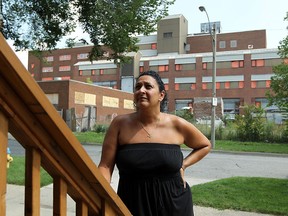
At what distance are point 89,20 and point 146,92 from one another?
8.58 m

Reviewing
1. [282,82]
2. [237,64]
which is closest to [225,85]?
[237,64]

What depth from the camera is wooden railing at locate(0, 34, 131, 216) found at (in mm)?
1118

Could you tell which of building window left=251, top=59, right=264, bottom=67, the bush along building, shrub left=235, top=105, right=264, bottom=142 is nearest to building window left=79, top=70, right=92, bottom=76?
the bush along building

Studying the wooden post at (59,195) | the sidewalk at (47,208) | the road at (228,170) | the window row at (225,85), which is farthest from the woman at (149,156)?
the window row at (225,85)

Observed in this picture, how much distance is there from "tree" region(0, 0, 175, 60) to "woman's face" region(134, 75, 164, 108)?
7531 millimetres

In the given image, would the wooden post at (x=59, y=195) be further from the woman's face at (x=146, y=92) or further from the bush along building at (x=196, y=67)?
the bush along building at (x=196, y=67)

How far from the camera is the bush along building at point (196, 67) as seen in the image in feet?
182

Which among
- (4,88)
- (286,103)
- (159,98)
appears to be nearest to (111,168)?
(159,98)

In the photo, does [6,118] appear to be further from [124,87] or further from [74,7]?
[124,87]

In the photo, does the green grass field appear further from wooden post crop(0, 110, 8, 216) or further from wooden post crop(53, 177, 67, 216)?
wooden post crop(0, 110, 8, 216)

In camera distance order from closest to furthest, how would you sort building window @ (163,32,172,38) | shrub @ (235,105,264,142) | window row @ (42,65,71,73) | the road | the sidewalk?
the sidewalk
the road
shrub @ (235,105,264,142)
building window @ (163,32,172,38)
window row @ (42,65,71,73)

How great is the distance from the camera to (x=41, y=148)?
1.29 meters

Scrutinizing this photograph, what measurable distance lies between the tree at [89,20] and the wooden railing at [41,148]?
8445 mm

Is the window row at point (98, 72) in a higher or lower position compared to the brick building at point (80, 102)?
higher
